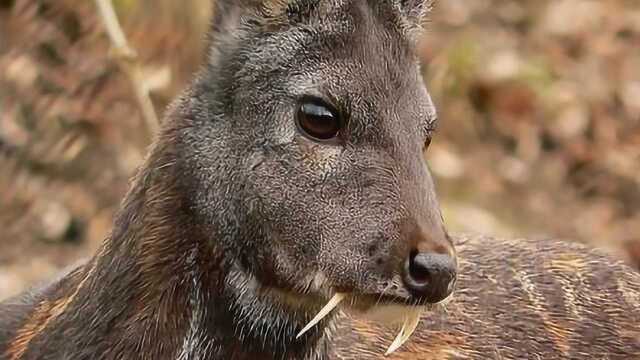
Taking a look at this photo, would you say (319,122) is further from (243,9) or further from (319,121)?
(243,9)

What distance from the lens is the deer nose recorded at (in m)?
3.68

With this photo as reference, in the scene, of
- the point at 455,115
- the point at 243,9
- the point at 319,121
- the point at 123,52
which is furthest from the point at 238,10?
the point at 455,115

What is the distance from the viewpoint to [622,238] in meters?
8.77

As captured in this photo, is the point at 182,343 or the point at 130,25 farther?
the point at 130,25

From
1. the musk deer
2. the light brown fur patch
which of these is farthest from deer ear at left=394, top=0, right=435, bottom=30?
the light brown fur patch

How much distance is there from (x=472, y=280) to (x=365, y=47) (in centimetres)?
165

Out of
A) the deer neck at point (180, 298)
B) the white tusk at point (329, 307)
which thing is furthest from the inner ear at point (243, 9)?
the white tusk at point (329, 307)

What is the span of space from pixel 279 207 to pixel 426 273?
1.47 feet

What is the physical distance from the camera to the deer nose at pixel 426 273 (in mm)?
3680

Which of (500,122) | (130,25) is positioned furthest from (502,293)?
(500,122)

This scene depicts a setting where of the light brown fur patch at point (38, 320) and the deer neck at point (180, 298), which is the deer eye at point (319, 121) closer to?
the deer neck at point (180, 298)

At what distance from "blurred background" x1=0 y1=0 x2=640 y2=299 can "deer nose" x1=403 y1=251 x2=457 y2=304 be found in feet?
9.36

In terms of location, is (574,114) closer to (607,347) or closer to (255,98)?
(607,347)

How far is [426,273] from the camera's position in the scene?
3.69m
